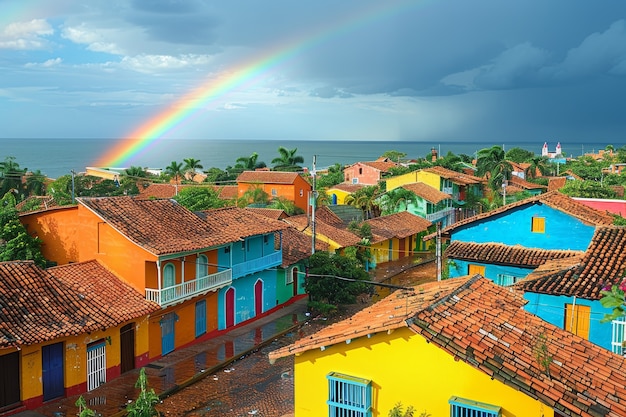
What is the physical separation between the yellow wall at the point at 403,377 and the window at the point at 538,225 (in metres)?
15.3

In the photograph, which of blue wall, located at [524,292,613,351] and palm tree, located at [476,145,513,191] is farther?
palm tree, located at [476,145,513,191]

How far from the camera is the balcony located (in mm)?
26936

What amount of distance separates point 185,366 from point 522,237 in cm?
1455

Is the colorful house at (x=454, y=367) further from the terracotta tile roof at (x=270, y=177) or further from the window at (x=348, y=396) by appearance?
the terracotta tile roof at (x=270, y=177)

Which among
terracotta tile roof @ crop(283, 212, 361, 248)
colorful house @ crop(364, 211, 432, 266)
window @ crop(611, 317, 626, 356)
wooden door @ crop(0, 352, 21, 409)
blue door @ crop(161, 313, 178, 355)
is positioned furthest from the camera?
colorful house @ crop(364, 211, 432, 266)

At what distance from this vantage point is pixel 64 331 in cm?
1786

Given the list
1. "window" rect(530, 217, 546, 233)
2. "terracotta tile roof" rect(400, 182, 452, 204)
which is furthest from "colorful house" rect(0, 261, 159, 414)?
"terracotta tile roof" rect(400, 182, 452, 204)

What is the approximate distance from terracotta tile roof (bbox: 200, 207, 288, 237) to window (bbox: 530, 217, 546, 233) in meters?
11.7

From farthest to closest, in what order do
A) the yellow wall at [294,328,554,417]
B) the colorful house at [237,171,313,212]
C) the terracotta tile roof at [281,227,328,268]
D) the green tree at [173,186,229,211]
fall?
the colorful house at [237,171,313,212], the green tree at [173,186,229,211], the terracotta tile roof at [281,227,328,268], the yellow wall at [294,328,554,417]

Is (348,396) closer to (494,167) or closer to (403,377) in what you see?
(403,377)

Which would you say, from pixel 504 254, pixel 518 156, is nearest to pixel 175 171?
pixel 504 254

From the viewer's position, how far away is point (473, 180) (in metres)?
60.6

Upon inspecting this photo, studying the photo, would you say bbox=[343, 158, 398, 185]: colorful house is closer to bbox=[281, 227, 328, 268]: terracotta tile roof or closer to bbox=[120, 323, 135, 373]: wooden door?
bbox=[281, 227, 328, 268]: terracotta tile roof

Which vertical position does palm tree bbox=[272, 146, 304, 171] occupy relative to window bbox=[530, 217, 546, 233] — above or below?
above
